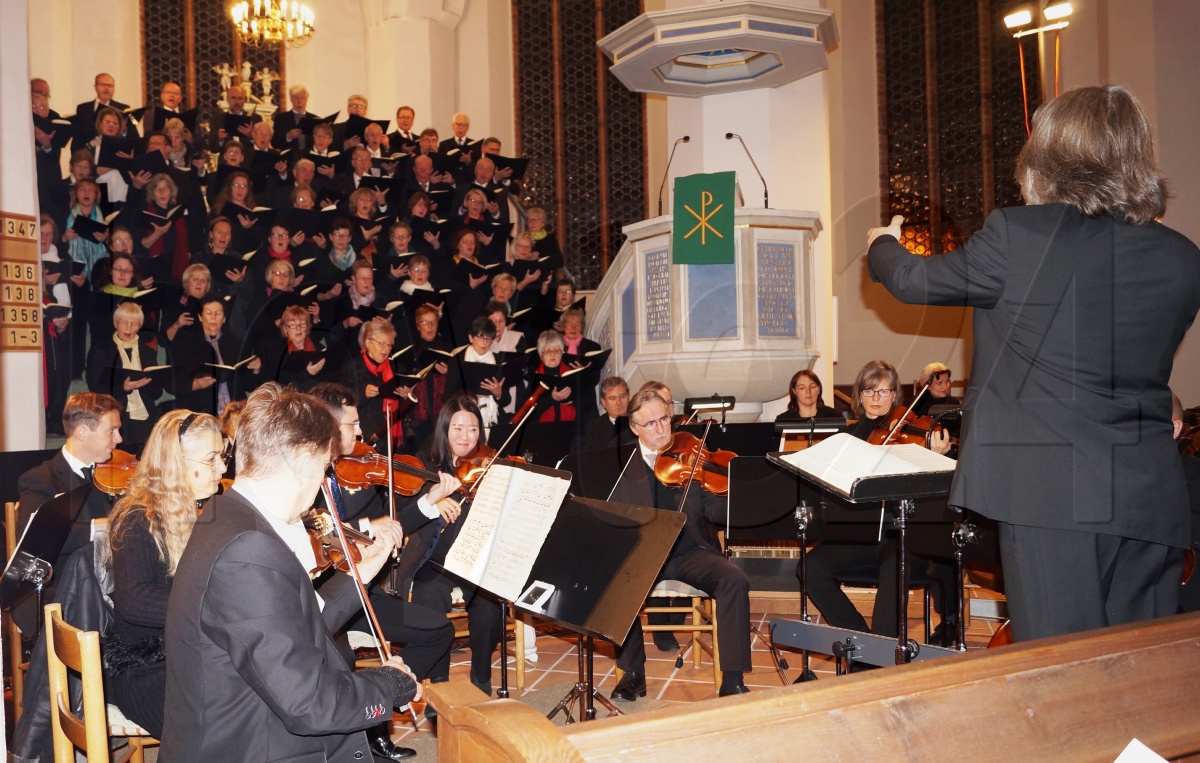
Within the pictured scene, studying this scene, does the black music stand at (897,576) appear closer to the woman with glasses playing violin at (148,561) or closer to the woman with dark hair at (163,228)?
the woman with glasses playing violin at (148,561)

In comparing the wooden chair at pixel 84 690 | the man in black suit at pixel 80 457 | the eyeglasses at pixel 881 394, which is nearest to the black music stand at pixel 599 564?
the wooden chair at pixel 84 690

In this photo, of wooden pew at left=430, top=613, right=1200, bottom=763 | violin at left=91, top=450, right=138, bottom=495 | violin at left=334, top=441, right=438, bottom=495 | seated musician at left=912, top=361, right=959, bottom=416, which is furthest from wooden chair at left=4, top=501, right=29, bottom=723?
seated musician at left=912, top=361, right=959, bottom=416

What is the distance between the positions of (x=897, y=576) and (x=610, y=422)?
339 cm

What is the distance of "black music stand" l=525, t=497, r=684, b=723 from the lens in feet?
9.18

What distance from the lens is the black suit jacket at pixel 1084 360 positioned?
187 centimetres

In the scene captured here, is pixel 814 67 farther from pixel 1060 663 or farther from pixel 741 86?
pixel 1060 663

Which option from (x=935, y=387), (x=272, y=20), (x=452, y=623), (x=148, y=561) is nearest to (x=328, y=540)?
(x=148, y=561)

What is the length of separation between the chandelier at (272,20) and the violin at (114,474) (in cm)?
668

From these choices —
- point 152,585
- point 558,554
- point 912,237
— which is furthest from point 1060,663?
point 912,237

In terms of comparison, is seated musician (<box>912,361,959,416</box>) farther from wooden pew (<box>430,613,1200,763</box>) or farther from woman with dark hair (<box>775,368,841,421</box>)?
wooden pew (<box>430,613,1200,763</box>)

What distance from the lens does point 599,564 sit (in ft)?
9.66

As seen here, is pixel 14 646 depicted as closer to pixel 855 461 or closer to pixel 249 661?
pixel 249 661

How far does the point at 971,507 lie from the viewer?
198 centimetres

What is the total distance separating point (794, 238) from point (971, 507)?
4.85 m
